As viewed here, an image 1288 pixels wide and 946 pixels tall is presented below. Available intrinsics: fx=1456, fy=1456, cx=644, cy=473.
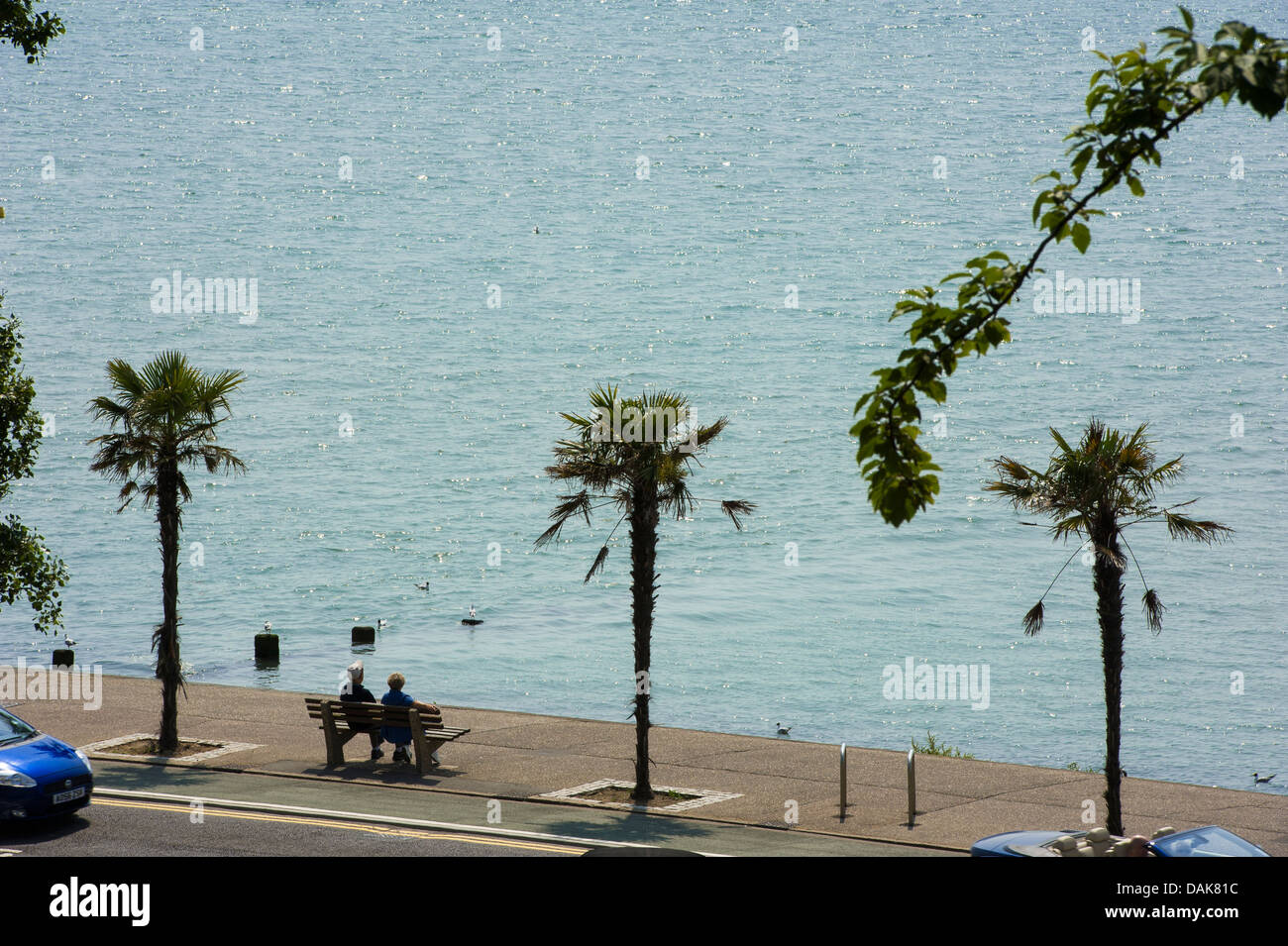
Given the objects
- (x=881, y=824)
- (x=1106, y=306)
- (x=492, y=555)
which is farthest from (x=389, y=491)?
(x=881, y=824)

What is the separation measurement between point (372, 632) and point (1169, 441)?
41863mm

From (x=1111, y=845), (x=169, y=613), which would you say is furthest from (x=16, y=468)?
(x=1111, y=845)

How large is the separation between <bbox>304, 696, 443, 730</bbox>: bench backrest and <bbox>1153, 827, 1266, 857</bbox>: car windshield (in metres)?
10.1

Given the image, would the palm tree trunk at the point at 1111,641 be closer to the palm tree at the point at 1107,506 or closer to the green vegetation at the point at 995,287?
the palm tree at the point at 1107,506

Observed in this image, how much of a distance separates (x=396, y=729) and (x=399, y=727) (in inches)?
4.6

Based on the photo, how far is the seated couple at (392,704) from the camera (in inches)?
776

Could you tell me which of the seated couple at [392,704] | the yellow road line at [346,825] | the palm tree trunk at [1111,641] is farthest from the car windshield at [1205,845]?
the seated couple at [392,704]

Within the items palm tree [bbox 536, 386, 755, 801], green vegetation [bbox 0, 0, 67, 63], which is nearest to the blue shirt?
palm tree [bbox 536, 386, 755, 801]

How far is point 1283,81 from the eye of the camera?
5.14 meters

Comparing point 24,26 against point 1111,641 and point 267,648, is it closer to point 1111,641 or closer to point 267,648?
point 1111,641

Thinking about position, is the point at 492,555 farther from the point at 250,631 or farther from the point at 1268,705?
the point at 1268,705

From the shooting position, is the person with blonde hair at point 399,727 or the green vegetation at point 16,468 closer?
the person with blonde hair at point 399,727

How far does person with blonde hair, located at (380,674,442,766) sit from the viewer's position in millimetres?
19703

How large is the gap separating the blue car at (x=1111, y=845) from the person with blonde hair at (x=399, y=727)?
9.06m
